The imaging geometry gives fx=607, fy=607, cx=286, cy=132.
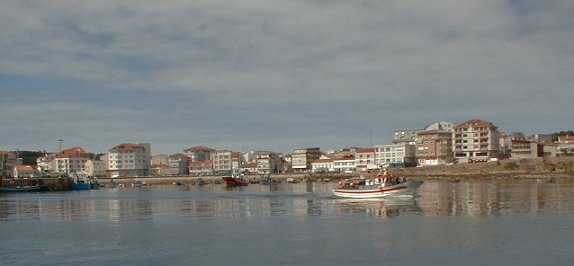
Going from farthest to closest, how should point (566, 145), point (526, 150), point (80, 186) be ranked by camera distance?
point (566, 145), point (526, 150), point (80, 186)

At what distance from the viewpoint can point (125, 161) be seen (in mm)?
160750

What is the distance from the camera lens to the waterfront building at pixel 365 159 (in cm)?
13712

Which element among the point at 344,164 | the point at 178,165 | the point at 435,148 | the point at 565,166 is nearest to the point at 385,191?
the point at 565,166

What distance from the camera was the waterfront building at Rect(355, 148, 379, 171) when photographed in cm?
13712

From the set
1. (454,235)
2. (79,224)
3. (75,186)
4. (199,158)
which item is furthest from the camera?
(199,158)

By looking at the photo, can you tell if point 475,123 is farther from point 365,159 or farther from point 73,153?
point 73,153

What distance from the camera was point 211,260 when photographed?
19.3m

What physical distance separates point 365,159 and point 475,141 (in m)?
27.9

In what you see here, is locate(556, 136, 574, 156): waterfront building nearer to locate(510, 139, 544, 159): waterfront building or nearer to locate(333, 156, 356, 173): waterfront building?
locate(510, 139, 544, 159): waterfront building

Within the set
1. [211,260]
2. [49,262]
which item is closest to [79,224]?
[49,262]

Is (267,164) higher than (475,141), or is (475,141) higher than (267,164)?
(475,141)

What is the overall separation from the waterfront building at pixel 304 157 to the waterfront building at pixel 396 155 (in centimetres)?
2974

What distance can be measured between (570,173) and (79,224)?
3017 inches

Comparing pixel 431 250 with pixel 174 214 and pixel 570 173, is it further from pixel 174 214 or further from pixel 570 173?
pixel 570 173
